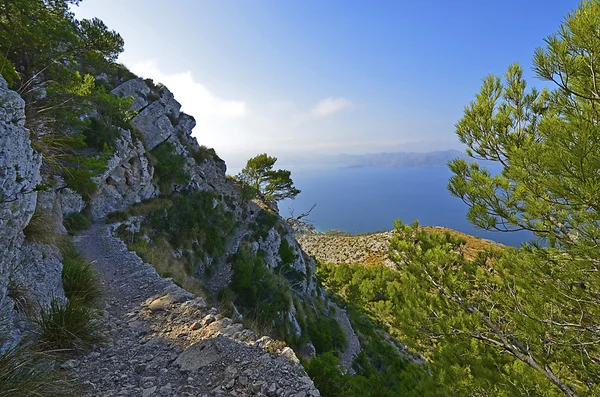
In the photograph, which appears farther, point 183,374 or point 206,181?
point 206,181

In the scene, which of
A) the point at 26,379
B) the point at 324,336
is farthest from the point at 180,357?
the point at 324,336

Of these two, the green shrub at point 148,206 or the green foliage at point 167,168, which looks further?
the green foliage at point 167,168

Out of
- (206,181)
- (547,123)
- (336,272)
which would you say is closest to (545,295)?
(547,123)

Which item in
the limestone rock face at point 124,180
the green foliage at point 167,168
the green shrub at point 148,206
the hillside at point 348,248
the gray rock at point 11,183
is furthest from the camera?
the hillside at point 348,248

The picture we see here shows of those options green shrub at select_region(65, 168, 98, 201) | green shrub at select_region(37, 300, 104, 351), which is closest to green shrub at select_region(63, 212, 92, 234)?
green shrub at select_region(65, 168, 98, 201)

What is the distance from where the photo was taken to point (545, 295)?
14.7ft

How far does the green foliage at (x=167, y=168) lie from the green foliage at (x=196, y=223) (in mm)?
1183

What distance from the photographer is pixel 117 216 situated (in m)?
11.3

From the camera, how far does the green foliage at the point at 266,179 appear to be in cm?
2292

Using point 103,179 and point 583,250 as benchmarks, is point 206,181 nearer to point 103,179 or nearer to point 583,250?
point 103,179

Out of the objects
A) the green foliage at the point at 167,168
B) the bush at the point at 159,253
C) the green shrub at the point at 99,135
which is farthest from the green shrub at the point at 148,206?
the green shrub at the point at 99,135

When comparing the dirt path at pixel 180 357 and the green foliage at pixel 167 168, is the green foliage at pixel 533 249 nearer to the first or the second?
the dirt path at pixel 180 357

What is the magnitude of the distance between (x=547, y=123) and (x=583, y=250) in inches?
66.1

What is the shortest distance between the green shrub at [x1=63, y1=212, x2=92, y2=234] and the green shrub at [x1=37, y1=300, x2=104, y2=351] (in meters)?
7.06
